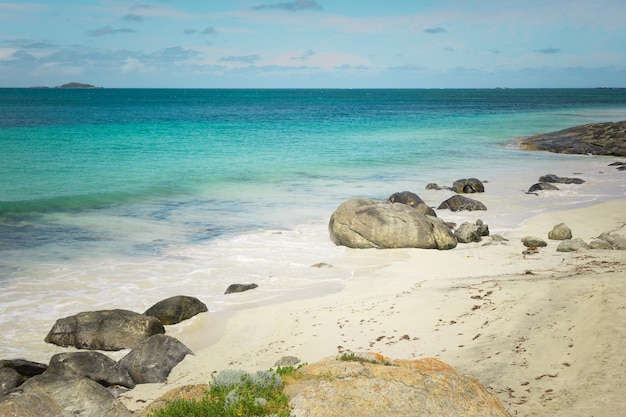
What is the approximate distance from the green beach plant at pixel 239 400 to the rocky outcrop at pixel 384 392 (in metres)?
0.16

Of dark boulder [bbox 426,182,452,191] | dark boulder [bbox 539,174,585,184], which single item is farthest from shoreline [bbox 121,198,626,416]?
dark boulder [bbox 539,174,585,184]

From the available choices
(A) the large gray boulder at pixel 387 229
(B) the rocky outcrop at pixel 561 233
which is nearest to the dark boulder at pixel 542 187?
(B) the rocky outcrop at pixel 561 233

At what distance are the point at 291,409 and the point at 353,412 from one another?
603 mm

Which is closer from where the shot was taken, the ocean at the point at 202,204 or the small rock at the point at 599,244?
the ocean at the point at 202,204

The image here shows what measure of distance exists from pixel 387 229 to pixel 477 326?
709 cm

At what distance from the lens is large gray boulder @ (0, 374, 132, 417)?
6.15 metres

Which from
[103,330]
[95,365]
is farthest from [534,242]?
[95,365]

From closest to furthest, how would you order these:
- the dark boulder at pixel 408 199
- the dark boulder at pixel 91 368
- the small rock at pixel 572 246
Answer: the dark boulder at pixel 91 368 → the small rock at pixel 572 246 → the dark boulder at pixel 408 199

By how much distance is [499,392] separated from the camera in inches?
297

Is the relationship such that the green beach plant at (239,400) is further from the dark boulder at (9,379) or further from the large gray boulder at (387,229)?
the large gray boulder at (387,229)

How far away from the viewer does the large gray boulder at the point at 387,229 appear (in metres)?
16.8

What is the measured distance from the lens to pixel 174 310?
471 inches

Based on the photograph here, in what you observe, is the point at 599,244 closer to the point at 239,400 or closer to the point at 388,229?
the point at 388,229

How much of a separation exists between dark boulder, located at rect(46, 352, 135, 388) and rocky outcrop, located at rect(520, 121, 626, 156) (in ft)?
133
